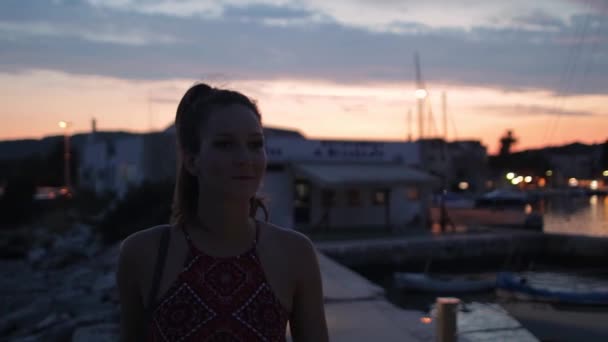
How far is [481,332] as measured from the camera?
26.2ft

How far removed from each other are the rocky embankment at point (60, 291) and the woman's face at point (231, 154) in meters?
6.23

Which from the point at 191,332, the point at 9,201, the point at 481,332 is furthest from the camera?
the point at 9,201

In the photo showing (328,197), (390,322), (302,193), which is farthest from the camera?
(302,193)

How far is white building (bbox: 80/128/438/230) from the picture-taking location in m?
22.9

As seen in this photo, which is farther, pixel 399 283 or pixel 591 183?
pixel 591 183

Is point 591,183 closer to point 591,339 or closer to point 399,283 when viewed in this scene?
point 399,283

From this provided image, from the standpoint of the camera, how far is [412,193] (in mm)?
25312

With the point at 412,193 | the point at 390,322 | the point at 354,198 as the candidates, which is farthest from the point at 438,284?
the point at 390,322

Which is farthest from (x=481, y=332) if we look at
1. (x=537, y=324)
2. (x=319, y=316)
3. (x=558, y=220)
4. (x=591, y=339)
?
(x=558, y=220)

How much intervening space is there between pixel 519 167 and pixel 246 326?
5156 centimetres

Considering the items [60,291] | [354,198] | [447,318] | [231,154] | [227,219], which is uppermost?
[231,154]

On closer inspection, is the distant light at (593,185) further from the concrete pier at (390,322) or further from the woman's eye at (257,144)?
the woman's eye at (257,144)

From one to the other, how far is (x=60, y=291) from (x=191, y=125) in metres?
16.7

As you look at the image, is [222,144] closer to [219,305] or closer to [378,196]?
[219,305]
